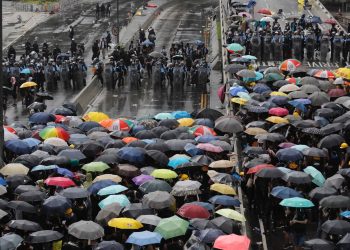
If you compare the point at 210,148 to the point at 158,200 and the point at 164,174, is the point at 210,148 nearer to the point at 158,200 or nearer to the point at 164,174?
the point at 164,174

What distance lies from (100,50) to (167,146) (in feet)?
102

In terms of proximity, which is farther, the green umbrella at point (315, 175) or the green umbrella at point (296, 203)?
the green umbrella at point (315, 175)

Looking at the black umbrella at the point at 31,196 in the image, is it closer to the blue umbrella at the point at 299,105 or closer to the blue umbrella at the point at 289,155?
the blue umbrella at the point at 289,155

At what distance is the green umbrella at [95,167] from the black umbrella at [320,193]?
5683mm

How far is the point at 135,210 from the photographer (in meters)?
23.2

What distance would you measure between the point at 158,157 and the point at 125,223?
5.60m

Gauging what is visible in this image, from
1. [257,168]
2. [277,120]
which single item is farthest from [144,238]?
[277,120]

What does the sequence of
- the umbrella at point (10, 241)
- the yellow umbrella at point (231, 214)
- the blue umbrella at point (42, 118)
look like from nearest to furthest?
the umbrella at point (10, 241) < the yellow umbrella at point (231, 214) < the blue umbrella at point (42, 118)

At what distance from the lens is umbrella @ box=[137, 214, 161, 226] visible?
22.5m

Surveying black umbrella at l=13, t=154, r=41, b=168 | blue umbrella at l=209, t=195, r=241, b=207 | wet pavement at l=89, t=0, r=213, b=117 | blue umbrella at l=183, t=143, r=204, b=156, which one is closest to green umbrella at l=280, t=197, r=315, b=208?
blue umbrella at l=209, t=195, r=241, b=207

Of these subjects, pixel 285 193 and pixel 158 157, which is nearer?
pixel 285 193

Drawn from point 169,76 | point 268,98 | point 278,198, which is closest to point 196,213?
point 278,198

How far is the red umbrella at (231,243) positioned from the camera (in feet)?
68.3

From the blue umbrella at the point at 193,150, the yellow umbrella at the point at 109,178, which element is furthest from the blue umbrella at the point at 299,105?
the yellow umbrella at the point at 109,178
